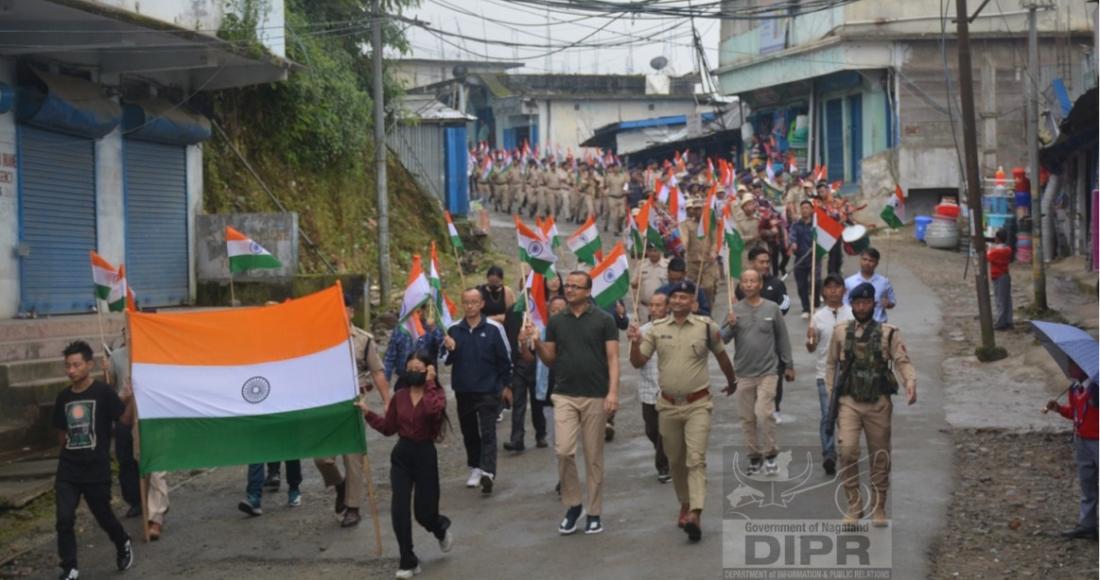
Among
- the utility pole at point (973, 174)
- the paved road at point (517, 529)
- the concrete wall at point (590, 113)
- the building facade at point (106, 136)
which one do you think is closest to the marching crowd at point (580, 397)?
the paved road at point (517, 529)

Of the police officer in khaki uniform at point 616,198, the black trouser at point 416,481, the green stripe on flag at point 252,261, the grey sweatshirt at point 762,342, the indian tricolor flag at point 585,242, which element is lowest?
the black trouser at point 416,481

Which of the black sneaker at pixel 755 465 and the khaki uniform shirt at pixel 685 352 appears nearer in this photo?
the khaki uniform shirt at pixel 685 352

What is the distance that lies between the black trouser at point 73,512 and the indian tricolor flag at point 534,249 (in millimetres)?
5451

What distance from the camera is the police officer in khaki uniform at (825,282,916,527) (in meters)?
9.66

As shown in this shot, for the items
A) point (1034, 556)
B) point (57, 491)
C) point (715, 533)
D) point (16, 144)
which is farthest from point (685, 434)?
point (16, 144)

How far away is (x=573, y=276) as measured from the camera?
1005 cm

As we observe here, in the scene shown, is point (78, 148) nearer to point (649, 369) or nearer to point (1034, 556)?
point (649, 369)

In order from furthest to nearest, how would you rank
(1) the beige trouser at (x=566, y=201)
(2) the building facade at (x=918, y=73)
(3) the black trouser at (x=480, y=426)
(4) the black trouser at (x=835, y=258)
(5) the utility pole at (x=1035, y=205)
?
(1) the beige trouser at (x=566, y=201)
(2) the building facade at (x=918, y=73)
(4) the black trouser at (x=835, y=258)
(5) the utility pole at (x=1035, y=205)
(3) the black trouser at (x=480, y=426)

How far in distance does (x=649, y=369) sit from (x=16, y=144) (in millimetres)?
8001

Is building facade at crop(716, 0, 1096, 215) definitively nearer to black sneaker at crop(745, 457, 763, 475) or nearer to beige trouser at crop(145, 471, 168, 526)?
black sneaker at crop(745, 457, 763, 475)

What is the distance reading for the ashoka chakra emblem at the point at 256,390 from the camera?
33.7 feet

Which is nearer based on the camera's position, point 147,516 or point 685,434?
point 685,434

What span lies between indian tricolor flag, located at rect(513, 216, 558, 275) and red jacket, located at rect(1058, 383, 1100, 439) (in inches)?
233

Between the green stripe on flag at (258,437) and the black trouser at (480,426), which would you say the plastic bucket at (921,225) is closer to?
the black trouser at (480,426)
